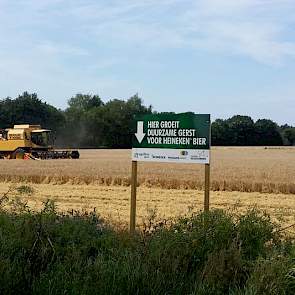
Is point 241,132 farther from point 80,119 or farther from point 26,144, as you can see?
point 26,144

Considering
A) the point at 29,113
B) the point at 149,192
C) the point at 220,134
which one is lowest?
the point at 149,192

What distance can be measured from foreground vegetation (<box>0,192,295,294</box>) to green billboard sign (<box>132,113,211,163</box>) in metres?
2.39

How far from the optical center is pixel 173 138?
29.3ft

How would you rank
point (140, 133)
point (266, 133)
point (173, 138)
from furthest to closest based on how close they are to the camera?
point (266, 133) < point (140, 133) < point (173, 138)

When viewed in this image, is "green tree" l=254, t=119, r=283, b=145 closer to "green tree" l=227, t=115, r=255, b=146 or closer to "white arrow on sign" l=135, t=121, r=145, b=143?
"green tree" l=227, t=115, r=255, b=146

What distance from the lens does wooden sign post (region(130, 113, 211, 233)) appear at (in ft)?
28.6

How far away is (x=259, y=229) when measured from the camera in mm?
6062

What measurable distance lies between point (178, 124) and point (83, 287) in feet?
13.7

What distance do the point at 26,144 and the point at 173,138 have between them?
4610 cm

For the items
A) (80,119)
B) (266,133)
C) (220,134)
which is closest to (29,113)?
(80,119)

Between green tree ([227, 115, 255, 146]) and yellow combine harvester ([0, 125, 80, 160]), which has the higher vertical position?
green tree ([227, 115, 255, 146])

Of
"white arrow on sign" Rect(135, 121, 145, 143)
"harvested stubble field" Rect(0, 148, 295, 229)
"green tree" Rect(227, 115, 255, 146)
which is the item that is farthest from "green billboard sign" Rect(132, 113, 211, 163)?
"green tree" Rect(227, 115, 255, 146)

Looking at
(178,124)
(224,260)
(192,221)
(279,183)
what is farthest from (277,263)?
(279,183)

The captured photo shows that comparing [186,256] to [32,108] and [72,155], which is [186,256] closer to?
[72,155]
